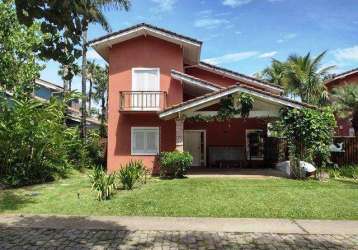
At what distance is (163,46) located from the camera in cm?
2359

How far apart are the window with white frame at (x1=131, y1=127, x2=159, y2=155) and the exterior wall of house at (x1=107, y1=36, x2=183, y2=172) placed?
201 millimetres

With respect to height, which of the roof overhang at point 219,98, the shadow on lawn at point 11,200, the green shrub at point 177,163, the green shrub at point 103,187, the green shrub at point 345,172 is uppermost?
the roof overhang at point 219,98

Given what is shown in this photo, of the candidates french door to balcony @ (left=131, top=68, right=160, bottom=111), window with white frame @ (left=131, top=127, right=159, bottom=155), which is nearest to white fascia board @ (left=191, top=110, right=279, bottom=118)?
french door to balcony @ (left=131, top=68, right=160, bottom=111)

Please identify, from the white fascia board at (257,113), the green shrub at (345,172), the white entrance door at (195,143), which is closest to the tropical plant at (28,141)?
the white fascia board at (257,113)

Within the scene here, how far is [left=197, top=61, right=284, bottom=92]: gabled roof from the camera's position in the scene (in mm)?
25733

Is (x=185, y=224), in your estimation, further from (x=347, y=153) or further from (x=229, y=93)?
(x=347, y=153)

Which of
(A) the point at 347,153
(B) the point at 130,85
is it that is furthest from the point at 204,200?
(A) the point at 347,153

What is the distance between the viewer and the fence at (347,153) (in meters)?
23.2

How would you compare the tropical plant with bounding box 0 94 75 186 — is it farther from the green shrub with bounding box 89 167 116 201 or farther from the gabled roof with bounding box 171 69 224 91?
the gabled roof with bounding box 171 69 224 91

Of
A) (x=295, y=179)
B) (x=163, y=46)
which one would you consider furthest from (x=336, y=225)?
(x=163, y=46)

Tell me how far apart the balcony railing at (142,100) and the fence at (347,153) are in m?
8.58

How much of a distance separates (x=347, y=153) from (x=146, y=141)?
9.71 m

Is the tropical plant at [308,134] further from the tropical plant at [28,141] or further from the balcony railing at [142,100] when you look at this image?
the tropical plant at [28,141]

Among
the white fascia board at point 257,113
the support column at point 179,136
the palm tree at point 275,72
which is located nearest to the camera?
the white fascia board at point 257,113
